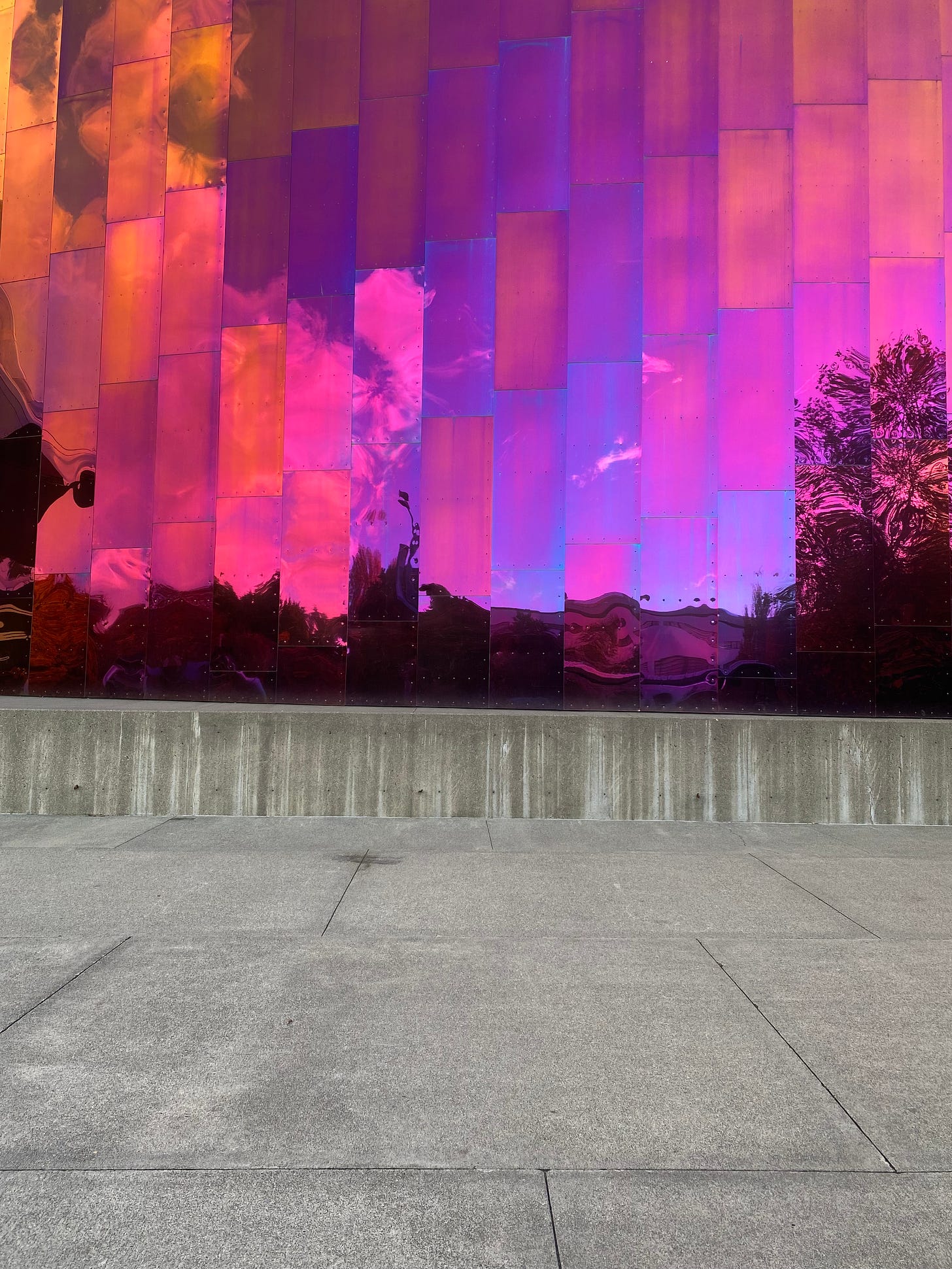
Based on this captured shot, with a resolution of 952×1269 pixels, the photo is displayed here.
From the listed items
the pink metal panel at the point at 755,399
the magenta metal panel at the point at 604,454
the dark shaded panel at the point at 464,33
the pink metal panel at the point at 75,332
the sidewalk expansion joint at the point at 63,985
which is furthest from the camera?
the pink metal panel at the point at 75,332

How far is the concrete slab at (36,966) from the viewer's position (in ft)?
12.8

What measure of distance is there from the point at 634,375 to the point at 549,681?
13.1ft

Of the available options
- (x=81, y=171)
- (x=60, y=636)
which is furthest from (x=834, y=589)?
(x=81, y=171)

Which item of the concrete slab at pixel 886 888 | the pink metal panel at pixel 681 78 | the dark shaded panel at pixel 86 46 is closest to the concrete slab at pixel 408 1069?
the concrete slab at pixel 886 888

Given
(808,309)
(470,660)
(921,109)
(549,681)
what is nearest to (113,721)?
(470,660)

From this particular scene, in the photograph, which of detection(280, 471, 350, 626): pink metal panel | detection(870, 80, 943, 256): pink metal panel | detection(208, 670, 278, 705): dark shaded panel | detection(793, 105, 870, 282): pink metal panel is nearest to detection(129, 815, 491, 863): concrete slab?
detection(208, 670, 278, 705): dark shaded panel

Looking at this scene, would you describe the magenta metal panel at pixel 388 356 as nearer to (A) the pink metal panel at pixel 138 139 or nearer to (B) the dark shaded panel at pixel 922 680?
(A) the pink metal panel at pixel 138 139

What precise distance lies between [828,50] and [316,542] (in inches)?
359

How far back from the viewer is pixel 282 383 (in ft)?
36.8

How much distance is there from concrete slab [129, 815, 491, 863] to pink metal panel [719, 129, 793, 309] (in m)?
7.44

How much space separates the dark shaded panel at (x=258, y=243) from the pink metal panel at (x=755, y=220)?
19.0 feet

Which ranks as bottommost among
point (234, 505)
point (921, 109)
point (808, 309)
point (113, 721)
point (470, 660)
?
point (113, 721)

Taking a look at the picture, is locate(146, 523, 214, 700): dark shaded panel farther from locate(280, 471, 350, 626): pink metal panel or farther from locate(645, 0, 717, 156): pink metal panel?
locate(645, 0, 717, 156): pink metal panel

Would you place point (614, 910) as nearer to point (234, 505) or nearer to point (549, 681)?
point (549, 681)
